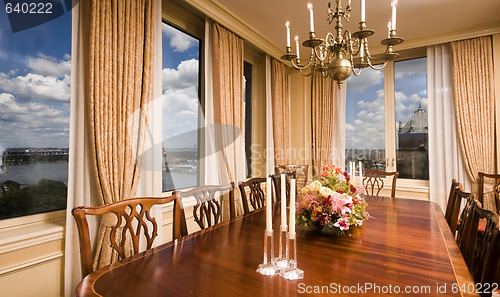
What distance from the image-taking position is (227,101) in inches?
117

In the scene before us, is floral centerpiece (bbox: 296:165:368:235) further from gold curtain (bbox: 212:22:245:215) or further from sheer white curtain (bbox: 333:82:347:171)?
sheer white curtain (bbox: 333:82:347:171)

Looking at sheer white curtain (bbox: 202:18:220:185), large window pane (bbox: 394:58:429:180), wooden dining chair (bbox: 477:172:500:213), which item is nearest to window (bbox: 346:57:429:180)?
large window pane (bbox: 394:58:429:180)

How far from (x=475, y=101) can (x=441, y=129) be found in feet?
1.55

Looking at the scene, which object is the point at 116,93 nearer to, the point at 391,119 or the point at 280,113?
the point at 280,113

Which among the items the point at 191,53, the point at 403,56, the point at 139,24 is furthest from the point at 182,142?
the point at 403,56

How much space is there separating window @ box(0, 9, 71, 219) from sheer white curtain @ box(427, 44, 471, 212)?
13.3 ft

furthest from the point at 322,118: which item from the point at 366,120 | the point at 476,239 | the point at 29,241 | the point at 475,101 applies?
the point at 29,241

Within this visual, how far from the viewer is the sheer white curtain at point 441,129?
11.3 feet

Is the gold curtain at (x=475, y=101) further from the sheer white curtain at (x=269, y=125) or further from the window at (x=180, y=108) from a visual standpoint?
the window at (x=180, y=108)

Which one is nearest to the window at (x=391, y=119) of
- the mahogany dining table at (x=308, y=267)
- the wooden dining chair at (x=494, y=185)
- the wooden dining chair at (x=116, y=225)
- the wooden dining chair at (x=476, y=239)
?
the wooden dining chair at (x=494, y=185)

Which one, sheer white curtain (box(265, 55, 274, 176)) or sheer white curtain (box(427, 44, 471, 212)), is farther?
sheer white curtain (box(265, 55, 274, 176))

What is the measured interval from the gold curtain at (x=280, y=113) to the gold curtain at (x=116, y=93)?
2.21m

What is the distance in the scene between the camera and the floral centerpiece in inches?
51.6

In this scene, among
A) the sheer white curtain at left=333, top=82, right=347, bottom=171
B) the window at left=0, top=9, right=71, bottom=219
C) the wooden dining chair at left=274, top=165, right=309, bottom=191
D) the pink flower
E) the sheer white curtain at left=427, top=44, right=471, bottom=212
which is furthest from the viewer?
the sheer white curtain at left=333, top=82, right=347, bottom=171
